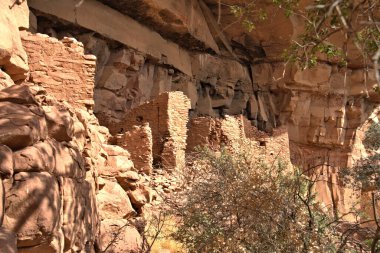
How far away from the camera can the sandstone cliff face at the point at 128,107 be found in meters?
3.90

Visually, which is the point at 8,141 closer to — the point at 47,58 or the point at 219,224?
the point at 219,224

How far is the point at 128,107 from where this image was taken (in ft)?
54.9

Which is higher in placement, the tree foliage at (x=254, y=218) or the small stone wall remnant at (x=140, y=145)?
the small stone wall remnant at (x=140, y=145)

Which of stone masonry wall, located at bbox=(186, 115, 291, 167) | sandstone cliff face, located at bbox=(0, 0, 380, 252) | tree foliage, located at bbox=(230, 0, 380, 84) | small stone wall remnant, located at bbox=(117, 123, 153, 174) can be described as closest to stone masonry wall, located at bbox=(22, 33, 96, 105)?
sandstone cliff face, located at bbox=(0, 0, 380, 252)

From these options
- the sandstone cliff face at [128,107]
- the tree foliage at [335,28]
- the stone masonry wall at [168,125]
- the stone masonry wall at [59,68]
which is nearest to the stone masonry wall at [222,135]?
the sandstone cliff face at [128,107]

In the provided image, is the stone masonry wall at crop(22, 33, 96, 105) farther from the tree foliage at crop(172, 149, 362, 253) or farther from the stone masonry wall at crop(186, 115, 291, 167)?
the stone masonry wall at crop(186, 115, 291, 167)

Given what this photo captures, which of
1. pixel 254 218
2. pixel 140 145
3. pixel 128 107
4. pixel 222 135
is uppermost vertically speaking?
pixel 128 107

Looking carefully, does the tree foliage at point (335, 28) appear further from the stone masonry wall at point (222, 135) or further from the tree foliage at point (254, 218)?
the stone masonry wall at point (222, 135)

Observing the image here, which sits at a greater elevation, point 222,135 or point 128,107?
point 128,107

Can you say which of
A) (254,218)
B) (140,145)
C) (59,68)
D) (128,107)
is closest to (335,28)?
(254,218)

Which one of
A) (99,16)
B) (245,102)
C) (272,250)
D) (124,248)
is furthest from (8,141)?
(245,102)

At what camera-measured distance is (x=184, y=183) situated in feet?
33.8

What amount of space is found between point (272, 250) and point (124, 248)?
65.2 inches

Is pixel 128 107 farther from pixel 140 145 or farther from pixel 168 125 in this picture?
pixel 140 145
